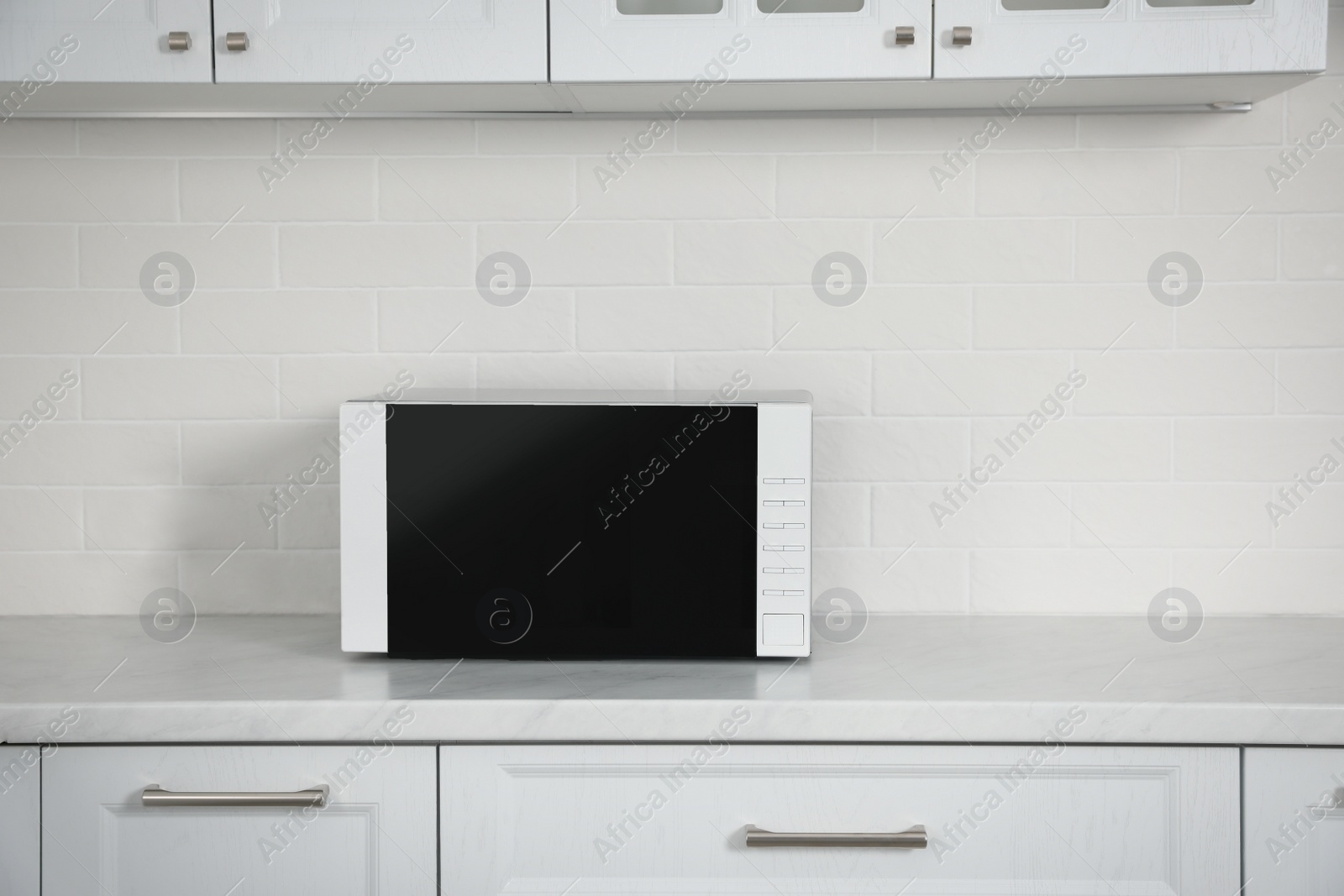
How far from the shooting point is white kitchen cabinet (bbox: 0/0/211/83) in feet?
3.93

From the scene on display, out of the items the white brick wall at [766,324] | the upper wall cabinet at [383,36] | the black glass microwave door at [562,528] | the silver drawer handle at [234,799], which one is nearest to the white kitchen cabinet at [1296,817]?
the white brick wall at [766,324]

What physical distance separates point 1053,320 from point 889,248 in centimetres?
25

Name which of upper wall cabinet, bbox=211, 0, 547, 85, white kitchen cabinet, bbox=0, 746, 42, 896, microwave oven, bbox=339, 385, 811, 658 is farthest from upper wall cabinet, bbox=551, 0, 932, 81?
white kitchen cabinet, bbox=0, 746, 42, 896

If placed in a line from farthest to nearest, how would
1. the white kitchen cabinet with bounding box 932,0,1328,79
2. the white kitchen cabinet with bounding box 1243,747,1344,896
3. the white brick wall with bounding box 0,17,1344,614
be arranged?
the white brick wall with bounding box 0,17,1344,614 → the white kitchen cabinet with bounding box 932,0,1328,79 → the white kitchen cabinet with bounding box 1243,747,1344,896

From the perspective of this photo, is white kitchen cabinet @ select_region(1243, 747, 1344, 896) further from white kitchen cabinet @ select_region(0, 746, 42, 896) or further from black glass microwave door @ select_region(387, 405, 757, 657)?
white kitchen cabinet @ select_region(0, 746, 42, 896)

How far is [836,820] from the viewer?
108 centimetres

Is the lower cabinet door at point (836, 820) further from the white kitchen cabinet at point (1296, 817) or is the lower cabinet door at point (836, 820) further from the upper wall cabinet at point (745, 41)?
the upper wall cabinet at point (745, 41)

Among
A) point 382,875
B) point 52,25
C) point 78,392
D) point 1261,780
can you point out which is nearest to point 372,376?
point 78,392

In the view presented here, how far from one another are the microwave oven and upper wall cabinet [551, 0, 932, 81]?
0.38 m

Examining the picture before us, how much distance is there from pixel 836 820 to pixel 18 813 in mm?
831

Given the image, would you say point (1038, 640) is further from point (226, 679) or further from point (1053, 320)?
point (226, 679)

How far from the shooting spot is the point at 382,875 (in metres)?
1.08

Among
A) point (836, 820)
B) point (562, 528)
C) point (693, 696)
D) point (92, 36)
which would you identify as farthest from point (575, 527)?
point (92, 36)

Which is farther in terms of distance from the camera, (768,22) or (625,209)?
(625,209)
